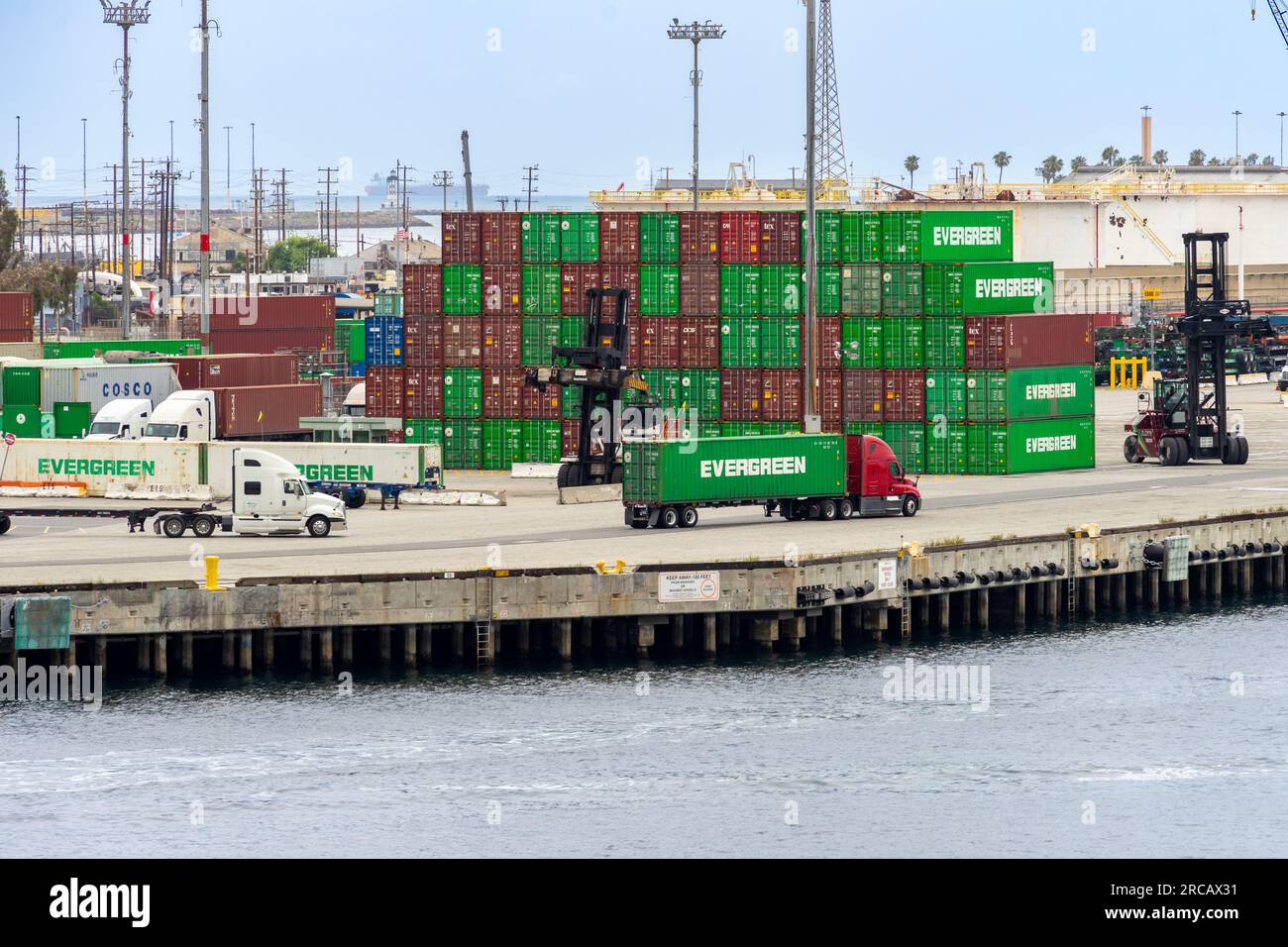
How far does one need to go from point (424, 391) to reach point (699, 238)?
15905mm

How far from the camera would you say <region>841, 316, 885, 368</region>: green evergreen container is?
94.9 m

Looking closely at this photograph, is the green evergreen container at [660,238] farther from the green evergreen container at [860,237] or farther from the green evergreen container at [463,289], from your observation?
the green evergreen container at [463,289]

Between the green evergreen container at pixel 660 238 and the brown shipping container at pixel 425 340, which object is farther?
the brown shipping container at pixel 425 340

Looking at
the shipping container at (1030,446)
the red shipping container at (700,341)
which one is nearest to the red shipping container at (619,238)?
the red shipping container at (700,341)

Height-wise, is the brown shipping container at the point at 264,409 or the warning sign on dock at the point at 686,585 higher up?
the brown shipping container at the point at 264,409

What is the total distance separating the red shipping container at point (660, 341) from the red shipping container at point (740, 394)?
8.64ft

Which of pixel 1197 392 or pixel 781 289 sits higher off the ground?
pixel 781 289

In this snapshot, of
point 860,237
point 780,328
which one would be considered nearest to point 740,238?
point 780,328

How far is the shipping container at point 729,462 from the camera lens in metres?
74.7

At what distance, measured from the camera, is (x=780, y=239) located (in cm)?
9500

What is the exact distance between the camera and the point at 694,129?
120750 mm

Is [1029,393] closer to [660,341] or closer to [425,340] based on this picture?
[660,341]

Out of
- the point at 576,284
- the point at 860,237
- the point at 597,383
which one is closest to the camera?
the point at 597,383
